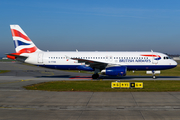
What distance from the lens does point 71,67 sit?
36.0m

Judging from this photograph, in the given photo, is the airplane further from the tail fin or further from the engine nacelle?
the engine nacelle

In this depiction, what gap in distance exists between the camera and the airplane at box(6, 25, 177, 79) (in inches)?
1396

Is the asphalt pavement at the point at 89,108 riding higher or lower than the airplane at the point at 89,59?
lower

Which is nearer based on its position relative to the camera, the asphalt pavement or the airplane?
the asphalt pavement

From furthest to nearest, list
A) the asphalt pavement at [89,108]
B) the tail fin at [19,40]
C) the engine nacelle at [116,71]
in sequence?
the tail fin at [19,40], the engine nacelle at [116,71], the asphalt pavement at [89,108]

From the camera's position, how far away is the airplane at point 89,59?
1396 inches

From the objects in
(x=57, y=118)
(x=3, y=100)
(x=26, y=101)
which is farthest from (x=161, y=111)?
(x=3, y=100)

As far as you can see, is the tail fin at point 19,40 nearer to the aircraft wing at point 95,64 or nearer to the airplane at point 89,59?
the airplane at point 89,59

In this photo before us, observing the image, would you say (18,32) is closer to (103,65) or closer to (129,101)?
(103,65)

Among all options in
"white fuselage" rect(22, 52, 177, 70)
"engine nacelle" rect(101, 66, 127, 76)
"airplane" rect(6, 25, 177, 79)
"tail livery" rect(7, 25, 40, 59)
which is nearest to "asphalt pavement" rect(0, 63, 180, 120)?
"engine nacelle" rect(101, 66, 127, 76)

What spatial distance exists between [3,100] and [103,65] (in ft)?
66.1

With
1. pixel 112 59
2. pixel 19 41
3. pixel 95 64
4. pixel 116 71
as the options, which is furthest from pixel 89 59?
pixel 19 41

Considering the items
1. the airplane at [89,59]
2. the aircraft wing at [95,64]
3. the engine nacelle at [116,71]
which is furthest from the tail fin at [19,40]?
the engine nacelle at [116,71]

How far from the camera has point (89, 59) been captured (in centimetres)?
3603
